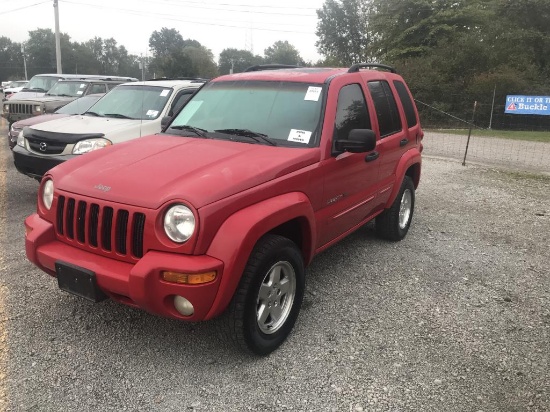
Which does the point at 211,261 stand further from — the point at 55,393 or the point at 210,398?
the point at 55,393

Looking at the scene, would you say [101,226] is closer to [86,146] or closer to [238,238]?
[238,238]

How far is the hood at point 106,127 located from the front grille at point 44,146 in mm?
174

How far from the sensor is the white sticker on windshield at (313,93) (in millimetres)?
3791

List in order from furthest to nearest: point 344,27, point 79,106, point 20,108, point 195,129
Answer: point 344,27 < point 20,108 < point 79,106 < point 195,129

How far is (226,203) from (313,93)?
152 centimetres

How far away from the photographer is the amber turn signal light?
2.57m

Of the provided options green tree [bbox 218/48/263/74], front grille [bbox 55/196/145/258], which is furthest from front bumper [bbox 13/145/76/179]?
green tree [bbox 218/48/263/74]

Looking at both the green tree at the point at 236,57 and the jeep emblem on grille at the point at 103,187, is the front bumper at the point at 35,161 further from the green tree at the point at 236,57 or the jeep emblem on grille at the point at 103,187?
the green tree at the point at 236,57

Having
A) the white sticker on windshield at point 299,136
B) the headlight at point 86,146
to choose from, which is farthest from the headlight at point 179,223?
the headlight at point 86,146

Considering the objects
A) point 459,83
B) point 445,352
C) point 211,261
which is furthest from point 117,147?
point 459,83

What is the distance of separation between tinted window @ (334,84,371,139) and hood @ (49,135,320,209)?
18.3 inches

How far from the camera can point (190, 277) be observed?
8.44ft

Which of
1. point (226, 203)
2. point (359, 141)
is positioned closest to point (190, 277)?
point (226, 203)

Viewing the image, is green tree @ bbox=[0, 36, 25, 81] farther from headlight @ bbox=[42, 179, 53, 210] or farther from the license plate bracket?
the license plate bracket
